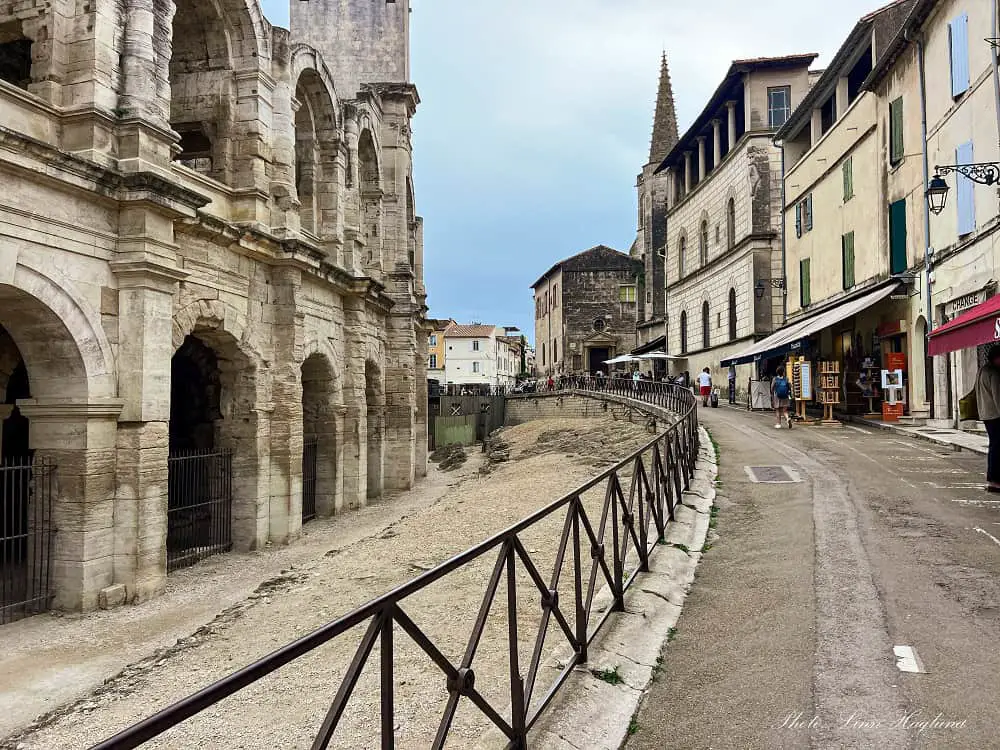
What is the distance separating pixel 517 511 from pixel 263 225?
21.6ft

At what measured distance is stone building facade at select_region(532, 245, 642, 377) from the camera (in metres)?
53.2

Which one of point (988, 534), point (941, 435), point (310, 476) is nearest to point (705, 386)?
point (941, 435)

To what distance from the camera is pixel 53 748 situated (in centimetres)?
532

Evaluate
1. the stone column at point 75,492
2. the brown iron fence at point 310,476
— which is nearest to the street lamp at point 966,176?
the stone column at point 75,492

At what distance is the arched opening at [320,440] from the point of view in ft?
51.2

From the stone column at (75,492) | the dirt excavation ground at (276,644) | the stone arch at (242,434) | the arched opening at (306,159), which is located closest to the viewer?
the dirt excavation ground at (276,644)

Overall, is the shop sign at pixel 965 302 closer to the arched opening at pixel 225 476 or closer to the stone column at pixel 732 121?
the arched opening at pixel 225 476

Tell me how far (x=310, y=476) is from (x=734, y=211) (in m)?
21.5

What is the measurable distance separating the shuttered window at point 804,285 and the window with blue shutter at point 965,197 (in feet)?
31.3

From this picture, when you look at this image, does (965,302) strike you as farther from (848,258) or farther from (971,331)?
(848,258)

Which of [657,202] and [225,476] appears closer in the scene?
[225,476]

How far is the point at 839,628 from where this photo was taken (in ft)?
15.3

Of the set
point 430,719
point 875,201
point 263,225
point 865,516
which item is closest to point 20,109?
point 263,225

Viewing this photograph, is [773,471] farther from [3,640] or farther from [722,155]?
[722,155]
